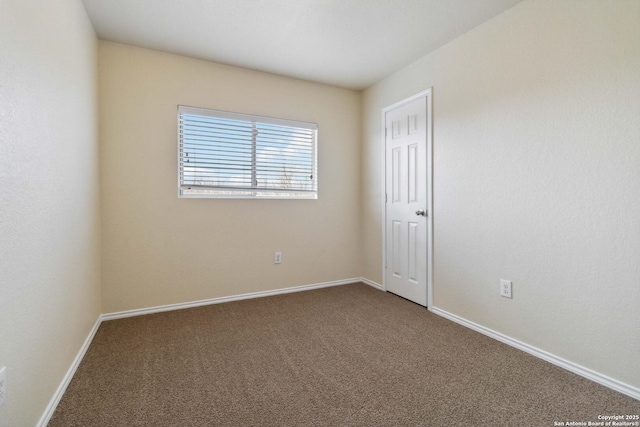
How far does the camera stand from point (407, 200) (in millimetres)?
3238

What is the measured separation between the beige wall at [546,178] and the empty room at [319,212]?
0.04 feet

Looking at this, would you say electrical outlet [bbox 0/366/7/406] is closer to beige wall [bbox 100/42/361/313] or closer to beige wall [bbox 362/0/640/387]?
beige wall [bbox 100/42/361/313]

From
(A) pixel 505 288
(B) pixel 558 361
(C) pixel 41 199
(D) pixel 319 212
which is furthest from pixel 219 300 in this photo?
(B) pixel 558 361

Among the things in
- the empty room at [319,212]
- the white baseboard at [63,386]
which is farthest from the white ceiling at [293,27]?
the white baseboard at [63,386]

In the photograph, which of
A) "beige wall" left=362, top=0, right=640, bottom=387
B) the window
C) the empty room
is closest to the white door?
the empty room

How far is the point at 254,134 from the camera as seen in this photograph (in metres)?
3.36

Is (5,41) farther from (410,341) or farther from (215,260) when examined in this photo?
(410,341)

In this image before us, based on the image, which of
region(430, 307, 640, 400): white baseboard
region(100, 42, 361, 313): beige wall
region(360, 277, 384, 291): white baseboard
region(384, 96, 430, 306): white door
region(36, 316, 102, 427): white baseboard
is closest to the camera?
region(36, 316, 102, 427): white baseboard

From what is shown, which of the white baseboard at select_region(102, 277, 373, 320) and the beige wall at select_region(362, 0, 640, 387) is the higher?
the beige wall at select_region(362, 0, 640, 387)

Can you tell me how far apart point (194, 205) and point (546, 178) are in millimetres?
2934

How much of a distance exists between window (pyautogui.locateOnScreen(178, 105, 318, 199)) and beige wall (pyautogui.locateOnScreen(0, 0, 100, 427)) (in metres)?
0.90

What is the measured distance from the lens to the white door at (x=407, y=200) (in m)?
Answer: 3.04

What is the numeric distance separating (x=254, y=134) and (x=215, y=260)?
1.39 meters

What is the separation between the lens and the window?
10.1 ft
